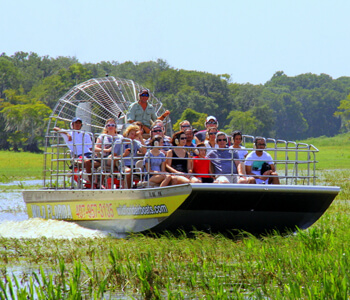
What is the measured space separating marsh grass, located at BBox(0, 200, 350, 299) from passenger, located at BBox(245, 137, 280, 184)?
141 centimetres

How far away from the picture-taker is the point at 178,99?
107 m

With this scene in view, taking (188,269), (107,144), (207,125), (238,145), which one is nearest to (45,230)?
(107,144)

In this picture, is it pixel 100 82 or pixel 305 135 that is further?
pixel 305 135

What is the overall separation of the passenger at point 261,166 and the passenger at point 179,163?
984 millimetres

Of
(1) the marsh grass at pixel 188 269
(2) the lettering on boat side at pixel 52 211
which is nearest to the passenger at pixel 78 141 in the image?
(2) the lettering on boat side at pixel 52 211

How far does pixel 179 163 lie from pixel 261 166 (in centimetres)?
137

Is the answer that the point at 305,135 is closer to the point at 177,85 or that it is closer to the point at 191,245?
the point at 177,85

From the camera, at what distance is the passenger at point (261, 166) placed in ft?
39.1

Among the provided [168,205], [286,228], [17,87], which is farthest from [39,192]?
[17,87]

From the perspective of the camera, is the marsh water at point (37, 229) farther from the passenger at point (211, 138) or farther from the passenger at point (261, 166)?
the passenger at point (261, 166)

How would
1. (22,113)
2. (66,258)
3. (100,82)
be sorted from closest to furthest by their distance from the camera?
(66,258)
(100,82)
(22,113)

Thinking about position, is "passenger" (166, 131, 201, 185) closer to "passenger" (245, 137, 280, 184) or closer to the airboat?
the airboat

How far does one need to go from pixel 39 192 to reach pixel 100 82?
283cm

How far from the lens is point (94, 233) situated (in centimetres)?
1258
